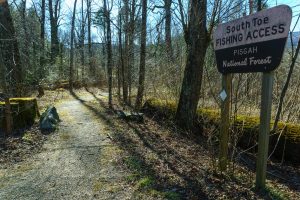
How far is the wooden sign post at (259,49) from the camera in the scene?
3646 millimetres

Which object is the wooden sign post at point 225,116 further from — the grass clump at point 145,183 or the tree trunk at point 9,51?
the tree trunk at point 9,51

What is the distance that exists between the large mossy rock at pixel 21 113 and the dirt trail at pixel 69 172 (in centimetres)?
91

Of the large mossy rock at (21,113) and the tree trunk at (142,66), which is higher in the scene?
the tree trunk at (142,66)

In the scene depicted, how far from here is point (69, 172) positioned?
18.5 feet

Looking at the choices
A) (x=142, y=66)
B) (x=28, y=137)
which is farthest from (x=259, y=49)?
(x=142, y=66)

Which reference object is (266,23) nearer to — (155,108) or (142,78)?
(155,108)

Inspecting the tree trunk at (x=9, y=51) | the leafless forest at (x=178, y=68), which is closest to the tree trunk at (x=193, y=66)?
the leafless forest at (x=178, y=68)

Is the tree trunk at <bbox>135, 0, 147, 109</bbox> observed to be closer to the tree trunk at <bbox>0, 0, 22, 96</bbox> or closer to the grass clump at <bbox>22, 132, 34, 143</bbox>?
the tree trunk at <bbox>0, 0, 22, 96</bbox>

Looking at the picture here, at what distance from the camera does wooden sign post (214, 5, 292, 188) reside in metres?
3.65

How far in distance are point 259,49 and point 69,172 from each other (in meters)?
3.72

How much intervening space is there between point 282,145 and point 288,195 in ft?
6.26

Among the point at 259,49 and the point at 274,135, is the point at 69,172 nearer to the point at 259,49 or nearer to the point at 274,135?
the point at 259,49

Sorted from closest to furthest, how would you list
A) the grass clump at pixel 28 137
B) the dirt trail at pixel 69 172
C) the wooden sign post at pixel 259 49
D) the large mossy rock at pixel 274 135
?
the wooden sign post at pixel 259 49, the dirt trail at pixel 69 172, the large mossy rock at pixel 274 135, the grass clump at pixel 28 137

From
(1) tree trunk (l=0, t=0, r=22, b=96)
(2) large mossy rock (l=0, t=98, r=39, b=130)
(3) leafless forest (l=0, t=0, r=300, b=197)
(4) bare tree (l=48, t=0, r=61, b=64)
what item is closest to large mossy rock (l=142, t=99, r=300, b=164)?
(3) leafless forest (l=0, t=0, r=300, b=197)
